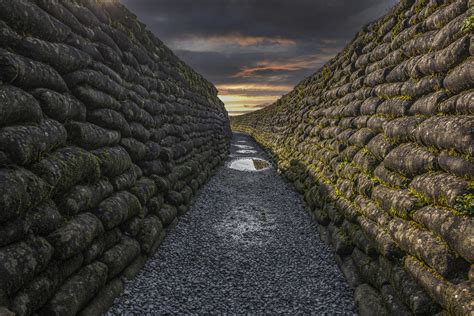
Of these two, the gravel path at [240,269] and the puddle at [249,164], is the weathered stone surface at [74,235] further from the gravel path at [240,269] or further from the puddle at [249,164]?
the puddle at [249,164]

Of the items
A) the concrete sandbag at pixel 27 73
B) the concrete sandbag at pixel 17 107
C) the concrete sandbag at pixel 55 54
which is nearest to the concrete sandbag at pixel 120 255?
the concrete sandbag at pixel 17 107

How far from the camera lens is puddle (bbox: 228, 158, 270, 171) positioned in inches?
681

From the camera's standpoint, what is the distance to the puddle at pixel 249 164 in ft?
56.8

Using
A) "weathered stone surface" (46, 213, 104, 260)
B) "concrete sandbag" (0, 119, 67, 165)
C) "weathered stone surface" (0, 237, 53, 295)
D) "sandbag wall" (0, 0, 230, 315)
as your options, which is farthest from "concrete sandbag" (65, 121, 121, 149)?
"weathered stone surface" (0, 237, 53, 295)

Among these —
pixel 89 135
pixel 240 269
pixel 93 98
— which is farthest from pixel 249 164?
pixel 89 135

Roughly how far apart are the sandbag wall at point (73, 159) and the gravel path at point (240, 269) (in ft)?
1.54

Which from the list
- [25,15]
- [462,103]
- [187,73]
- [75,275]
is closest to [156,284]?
[75,275]

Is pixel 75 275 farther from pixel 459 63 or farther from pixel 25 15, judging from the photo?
pixel 459 63

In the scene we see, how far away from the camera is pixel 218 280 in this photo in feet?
17.9

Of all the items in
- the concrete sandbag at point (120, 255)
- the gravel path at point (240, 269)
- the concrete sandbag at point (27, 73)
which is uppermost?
the concrete sandbag at point (27, 73)

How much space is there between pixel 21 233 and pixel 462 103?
4.71 meters

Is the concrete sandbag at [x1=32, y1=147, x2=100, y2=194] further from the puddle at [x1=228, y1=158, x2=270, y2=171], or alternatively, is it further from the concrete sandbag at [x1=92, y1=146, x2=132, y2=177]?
the puddle at [x1=228, y1=158, x2=270, y2=171]

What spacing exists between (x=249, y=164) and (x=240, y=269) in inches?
515

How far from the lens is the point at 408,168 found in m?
4.40
